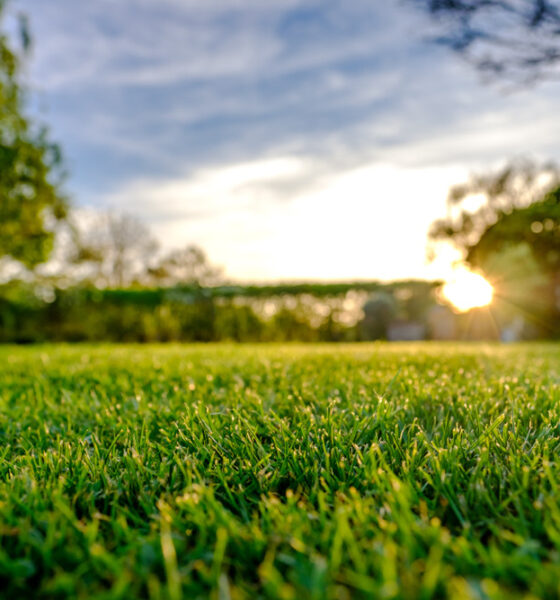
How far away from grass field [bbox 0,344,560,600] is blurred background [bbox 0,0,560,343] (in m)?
5.24

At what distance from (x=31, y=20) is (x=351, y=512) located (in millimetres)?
13113

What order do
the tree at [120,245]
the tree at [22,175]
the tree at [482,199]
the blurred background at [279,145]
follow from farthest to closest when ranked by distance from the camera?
the tree at [120,245], the tree at [482,199], the tree at [22,175], the blurred background at [279,145]

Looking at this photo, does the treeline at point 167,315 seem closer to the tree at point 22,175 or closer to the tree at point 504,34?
the tree at point 22,175

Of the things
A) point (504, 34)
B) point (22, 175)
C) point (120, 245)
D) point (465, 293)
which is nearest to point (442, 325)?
point (465, 293)

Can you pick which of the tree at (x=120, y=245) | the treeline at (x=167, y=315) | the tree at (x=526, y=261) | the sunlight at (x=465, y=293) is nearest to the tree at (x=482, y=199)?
the tree at (x=526, y=261)

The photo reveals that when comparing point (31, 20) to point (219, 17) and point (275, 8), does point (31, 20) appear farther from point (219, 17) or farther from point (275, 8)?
point (275, 8)

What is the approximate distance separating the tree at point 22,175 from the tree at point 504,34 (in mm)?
8613

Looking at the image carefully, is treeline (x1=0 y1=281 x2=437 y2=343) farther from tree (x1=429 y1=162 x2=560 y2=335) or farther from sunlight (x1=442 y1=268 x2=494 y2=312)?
tree (x1=429 y1=162 x2=560 y2=335)

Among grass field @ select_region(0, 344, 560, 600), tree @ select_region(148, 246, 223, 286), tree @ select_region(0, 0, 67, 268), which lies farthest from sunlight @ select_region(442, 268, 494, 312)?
tree @ select_region(148, 246, 223, 286)

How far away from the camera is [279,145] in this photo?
8.84 metres

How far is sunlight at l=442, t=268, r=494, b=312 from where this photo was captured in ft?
44.1

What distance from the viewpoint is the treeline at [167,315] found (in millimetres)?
10727

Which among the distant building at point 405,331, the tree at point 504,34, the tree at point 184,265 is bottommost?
the distant building at point 405,331

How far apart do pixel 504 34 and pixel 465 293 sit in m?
9.09
